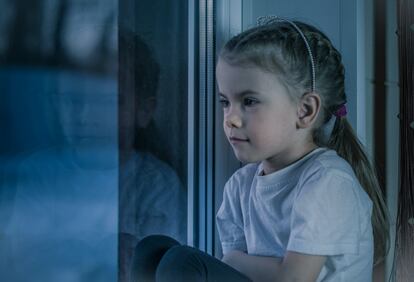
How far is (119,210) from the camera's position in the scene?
4.50 ft

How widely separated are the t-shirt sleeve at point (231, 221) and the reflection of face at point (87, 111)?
1.03 ft

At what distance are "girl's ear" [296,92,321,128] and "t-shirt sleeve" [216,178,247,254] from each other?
234 millimetres

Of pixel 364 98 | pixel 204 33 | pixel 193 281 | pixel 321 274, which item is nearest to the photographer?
pixel 193 281

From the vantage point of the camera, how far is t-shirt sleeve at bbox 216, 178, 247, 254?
121 cm

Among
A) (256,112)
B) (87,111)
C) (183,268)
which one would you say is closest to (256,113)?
(256,112)

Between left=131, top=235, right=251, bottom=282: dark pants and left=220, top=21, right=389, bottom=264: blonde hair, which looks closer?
left=131, top=235, right=251, bottom=282: dark pants

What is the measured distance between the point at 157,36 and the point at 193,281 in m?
0.65

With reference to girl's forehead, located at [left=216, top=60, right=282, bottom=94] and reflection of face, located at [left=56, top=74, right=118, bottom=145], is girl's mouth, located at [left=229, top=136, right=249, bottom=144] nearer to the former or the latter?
girl's forehead, located at [left=216, top=60, right=282, bottom=94]

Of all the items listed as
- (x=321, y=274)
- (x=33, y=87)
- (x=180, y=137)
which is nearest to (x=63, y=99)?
(x=33, y=87)

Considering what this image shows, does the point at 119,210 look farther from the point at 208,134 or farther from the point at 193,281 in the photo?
the point at 193,281

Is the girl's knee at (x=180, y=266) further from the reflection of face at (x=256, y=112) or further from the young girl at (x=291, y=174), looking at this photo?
the reflection of face at (x=256, y=112)

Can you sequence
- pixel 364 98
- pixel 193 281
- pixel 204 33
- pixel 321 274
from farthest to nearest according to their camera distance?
pixel 204 33 < pixel 364 98 < pixel 321 274 < pixel 193 281

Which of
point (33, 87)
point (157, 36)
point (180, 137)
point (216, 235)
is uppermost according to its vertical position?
point (157, 36)

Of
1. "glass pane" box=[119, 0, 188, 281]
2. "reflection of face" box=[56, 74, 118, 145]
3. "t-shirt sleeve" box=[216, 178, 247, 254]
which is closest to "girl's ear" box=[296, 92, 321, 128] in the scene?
"t-shirt sleeve" box=[216, 178, 247, 254]
